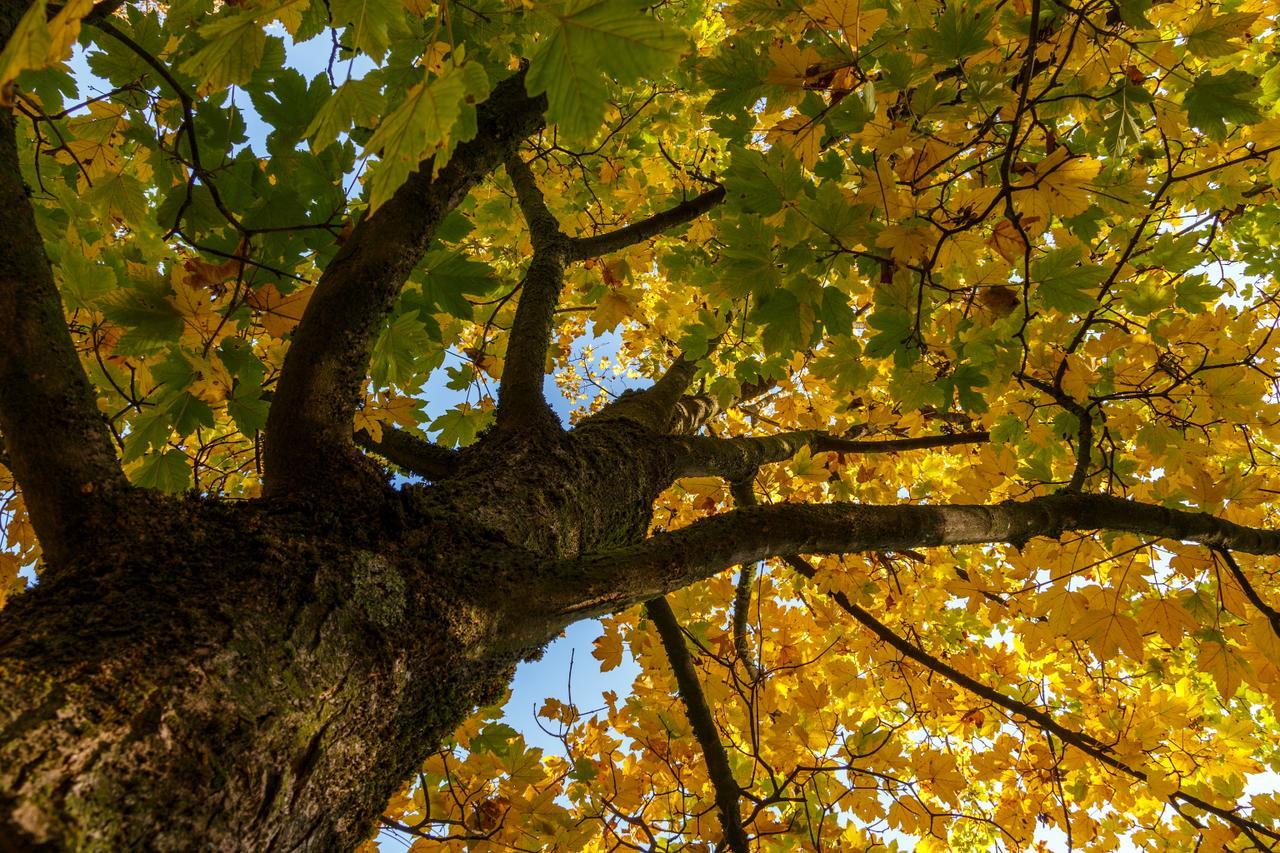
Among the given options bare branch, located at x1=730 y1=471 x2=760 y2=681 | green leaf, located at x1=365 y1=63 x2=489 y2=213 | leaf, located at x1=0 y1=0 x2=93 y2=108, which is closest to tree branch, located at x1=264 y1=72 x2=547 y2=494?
green leaf, located at x1=365 y1=63 x2=489 y2=213

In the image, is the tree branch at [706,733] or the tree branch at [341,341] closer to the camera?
the tree branch at [341,341]

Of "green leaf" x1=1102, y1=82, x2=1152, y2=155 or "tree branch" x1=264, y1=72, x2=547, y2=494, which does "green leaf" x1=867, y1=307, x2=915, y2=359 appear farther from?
"tree branch" x1=264, y1=72, x2=547, y2=494

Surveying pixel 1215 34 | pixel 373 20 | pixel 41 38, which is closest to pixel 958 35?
pixel 1215 34

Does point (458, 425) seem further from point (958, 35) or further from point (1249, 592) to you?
point (1249, 592)

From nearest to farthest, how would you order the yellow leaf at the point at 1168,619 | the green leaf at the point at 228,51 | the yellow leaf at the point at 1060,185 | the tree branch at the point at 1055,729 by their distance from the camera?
the green leaf at the point at 228,51 < the yellow leaf at the point at 1060,185 < the yellow leaf at the point at 1168,619 < the tree branch at the point at 1055,729

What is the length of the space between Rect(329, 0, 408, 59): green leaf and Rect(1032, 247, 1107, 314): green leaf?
5.36 feet

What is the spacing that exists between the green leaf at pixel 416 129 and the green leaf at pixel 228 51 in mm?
244

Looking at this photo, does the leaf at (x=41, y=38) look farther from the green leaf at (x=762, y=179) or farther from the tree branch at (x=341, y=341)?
the green leaf at (x=762, y=179)

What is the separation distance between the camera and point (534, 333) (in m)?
2.34

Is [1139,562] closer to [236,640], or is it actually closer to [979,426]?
[979,426]

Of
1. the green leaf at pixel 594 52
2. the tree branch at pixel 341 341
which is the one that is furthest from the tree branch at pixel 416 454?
the green leaf at pixel 594 52

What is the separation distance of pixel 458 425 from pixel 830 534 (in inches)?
69.6

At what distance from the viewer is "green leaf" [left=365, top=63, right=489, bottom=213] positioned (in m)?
0.69

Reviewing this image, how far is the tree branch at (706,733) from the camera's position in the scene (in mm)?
2348
